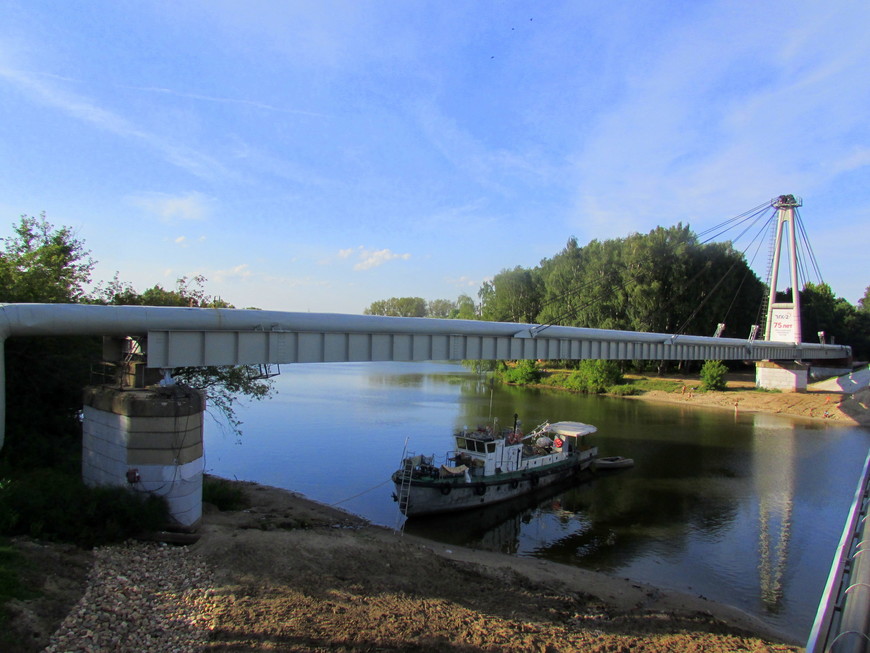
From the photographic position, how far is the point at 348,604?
38.8 feet

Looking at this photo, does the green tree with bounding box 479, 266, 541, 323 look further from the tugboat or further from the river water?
the tugboat

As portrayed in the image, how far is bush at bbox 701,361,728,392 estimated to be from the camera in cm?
6378

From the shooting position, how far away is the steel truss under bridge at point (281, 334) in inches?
582

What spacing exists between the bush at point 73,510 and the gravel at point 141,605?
67cm

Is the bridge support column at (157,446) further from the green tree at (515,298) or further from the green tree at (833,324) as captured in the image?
the green tree at (833,324)

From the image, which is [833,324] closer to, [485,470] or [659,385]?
[659,385]

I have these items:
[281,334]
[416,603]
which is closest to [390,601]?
[416,603]

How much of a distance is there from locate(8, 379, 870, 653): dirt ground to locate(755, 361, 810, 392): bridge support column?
194 feet

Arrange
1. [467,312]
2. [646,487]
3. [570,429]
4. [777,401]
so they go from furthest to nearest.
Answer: [467,312] → [777,401] → [570,429] → [646,487]

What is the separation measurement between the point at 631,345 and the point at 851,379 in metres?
46.1

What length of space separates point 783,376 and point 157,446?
70.4m

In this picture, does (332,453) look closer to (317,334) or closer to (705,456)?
(317,334)

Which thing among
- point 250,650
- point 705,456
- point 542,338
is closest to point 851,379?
point 705,456

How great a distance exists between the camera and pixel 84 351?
790 inches
